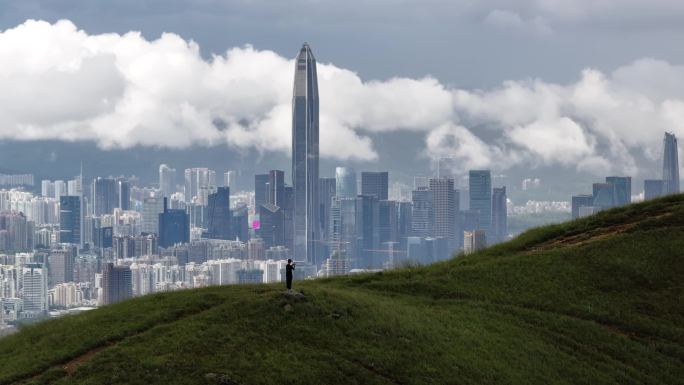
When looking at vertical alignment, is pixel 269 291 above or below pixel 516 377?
above

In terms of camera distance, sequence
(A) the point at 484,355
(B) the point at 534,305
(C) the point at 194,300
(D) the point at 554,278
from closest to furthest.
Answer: (A) the point at 484,355 < (C) the point at 194,300 < (B) the point at 534,305 < (D) the point at 554,278

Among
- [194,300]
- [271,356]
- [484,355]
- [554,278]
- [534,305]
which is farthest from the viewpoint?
[554,278]

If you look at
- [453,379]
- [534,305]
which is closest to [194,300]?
[453,379]

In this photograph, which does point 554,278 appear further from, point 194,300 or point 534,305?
point 194,300

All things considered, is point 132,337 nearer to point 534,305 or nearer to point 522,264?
point 534,305

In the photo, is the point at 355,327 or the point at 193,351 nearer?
the point at 193,351

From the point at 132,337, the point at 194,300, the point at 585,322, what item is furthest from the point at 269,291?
the point at 585,322
